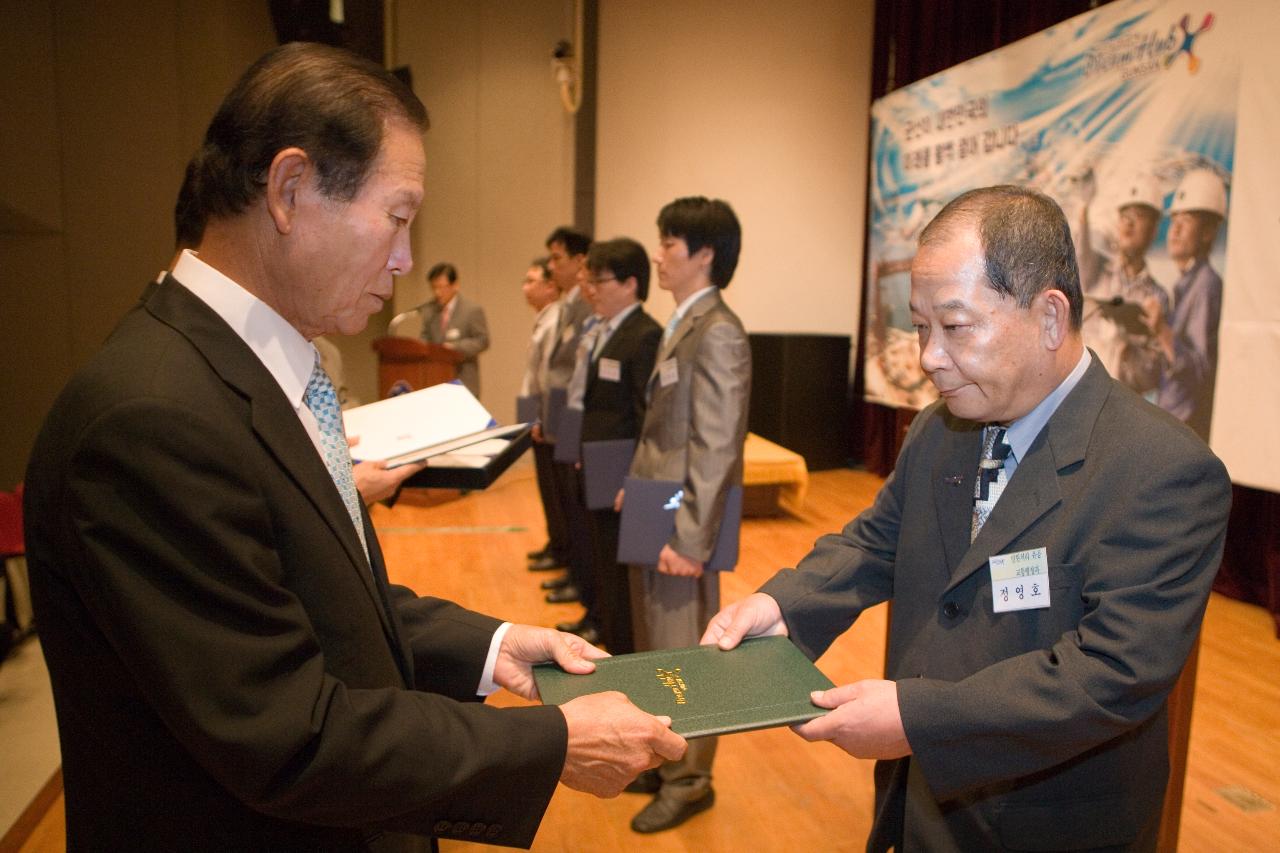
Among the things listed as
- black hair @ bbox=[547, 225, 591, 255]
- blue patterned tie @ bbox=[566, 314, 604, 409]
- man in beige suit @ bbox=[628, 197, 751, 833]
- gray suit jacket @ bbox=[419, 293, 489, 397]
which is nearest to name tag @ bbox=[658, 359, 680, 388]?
man in beige suit @ bbox=[628, 197, 751, 833]

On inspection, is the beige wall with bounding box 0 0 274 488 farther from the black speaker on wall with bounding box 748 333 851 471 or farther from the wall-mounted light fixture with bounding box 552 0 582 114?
the black speaker on wall with bounding box 748 333 851 471

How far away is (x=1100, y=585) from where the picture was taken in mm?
1058

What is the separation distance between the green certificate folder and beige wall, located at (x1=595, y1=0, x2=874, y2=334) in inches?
259

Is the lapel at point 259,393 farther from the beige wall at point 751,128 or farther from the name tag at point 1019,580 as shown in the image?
the beige wall at point 751,128

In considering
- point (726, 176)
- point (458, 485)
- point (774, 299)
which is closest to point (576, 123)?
point (726, 176)

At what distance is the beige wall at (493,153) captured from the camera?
7676mm

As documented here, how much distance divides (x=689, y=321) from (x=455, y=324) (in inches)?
170

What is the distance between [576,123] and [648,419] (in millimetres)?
5713

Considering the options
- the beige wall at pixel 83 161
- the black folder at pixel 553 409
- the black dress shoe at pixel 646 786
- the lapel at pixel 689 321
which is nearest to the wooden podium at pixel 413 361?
the beige wall at pixel 83 161

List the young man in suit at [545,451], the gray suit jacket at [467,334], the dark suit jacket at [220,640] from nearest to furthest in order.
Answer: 1. the dark suit jacket at [220,640]
2. the young man in suit at [545,451]
3. the gray suit jacket at [467,334]

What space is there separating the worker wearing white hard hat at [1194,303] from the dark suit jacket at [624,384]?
8.35ft

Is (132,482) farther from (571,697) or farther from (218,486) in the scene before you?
(571,697)

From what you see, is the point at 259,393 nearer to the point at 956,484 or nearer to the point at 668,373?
the point at 956,484

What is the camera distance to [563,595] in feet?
14.1
